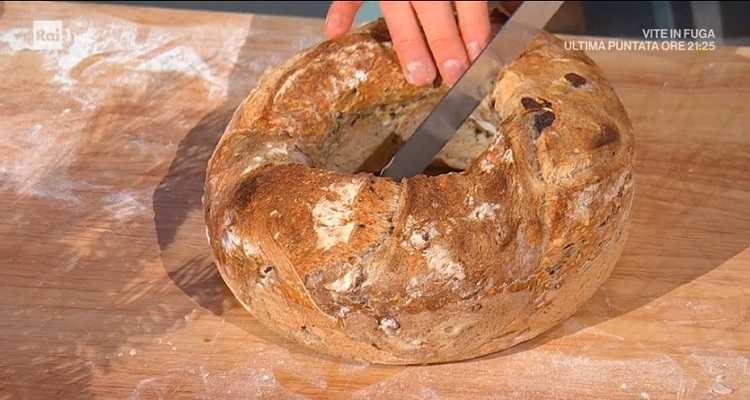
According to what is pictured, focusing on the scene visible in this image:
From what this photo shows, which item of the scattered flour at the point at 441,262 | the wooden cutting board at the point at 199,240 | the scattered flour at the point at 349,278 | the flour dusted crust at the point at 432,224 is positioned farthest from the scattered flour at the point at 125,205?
the scattered flour at the point at 441,262

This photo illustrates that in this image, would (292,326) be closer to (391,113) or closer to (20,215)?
(391,113)

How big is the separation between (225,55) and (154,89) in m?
0.21

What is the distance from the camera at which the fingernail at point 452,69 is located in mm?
1780

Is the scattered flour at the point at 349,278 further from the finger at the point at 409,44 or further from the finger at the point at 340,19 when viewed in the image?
the finger at the point at 340,19

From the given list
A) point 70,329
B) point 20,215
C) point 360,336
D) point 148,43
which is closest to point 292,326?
point 360,336

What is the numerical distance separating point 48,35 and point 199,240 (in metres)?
0.88

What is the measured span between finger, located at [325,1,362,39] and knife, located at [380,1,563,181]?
13.4 inches

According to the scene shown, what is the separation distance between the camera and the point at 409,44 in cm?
179

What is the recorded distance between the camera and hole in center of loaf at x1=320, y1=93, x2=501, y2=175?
1806mm

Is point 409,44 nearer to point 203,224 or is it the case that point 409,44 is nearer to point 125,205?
point 203,224

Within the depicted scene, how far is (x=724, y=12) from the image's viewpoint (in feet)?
8.87

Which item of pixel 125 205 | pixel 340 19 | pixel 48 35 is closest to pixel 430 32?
pixel 340 19

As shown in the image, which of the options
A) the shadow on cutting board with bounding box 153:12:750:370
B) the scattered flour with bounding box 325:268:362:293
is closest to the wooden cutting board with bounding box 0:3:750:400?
the shadow on cutting board with bounding box 153:12:750:370

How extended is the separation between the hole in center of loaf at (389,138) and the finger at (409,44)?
0.22 ft
